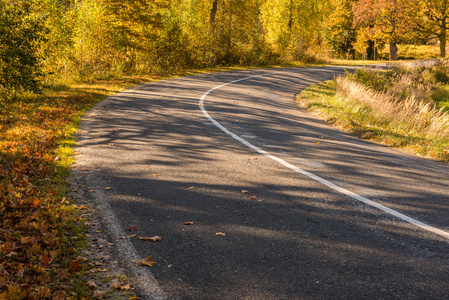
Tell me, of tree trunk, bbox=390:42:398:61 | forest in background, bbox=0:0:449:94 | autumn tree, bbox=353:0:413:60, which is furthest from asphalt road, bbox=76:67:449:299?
tree trunk, bbox=390:42:398:61

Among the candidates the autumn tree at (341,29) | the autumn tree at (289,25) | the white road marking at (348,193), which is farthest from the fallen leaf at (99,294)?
the autumn tree at (341,29)

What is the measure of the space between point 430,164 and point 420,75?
71.0 ft

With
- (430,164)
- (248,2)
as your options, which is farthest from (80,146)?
(248,2)

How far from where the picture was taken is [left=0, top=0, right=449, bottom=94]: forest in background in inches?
455

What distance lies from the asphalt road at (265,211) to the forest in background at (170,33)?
4.19 meters

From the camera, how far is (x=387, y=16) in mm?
42156

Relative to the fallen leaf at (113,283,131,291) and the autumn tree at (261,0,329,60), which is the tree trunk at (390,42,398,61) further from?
the fallen leaf at (113,283,131,291)

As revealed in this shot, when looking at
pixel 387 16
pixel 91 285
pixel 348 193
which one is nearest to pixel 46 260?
pixel 91 285

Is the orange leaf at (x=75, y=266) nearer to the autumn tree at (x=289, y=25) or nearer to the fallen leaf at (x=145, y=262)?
the fallen leaf at (x=145, y=262)

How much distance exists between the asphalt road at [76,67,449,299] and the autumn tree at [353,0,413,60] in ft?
119

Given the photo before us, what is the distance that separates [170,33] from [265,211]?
80.6ft

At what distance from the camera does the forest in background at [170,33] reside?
11.6 meters

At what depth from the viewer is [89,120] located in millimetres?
10461

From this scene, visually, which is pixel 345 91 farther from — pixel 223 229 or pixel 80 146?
pixel 223 229
